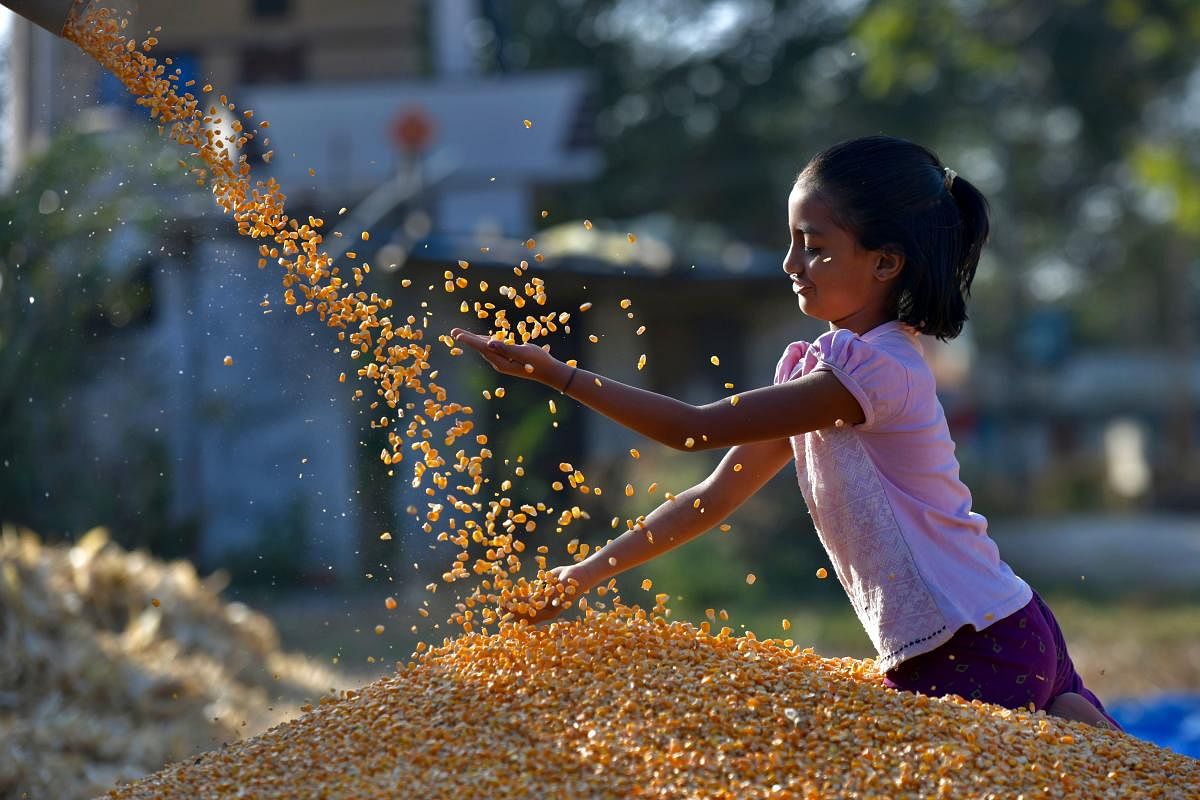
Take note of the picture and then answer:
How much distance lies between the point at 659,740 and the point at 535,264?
369cm

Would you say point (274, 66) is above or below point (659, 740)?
above

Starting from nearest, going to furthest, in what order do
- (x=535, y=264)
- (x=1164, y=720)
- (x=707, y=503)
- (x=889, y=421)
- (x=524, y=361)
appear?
(x=524, y=361) → (x=889, y=421) → (x=707, y=503) → (x=1164, y=720) → (x=535, y=264)

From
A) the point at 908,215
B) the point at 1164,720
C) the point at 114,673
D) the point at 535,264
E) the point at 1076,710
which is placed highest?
the point at 535,264

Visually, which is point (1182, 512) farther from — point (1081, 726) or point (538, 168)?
point (1081, 726)

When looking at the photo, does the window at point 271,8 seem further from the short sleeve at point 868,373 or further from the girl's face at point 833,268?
the short sleeve at point 868,373

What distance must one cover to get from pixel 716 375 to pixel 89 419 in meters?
6.98

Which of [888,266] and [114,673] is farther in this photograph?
[114,673]

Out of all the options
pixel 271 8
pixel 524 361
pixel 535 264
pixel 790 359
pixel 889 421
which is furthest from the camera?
pixel 271 8

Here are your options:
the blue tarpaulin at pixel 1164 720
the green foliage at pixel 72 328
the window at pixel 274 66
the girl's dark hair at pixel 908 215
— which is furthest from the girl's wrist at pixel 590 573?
the window at pixel 274 66

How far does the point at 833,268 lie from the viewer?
249 cm

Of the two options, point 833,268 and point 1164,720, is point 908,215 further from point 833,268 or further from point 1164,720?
point 1164,720

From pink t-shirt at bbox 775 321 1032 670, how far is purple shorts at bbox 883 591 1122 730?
1.3 inches

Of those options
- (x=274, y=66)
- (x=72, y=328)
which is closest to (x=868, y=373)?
(x=72, y=328)

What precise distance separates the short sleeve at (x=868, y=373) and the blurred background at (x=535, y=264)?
632 millimetres
